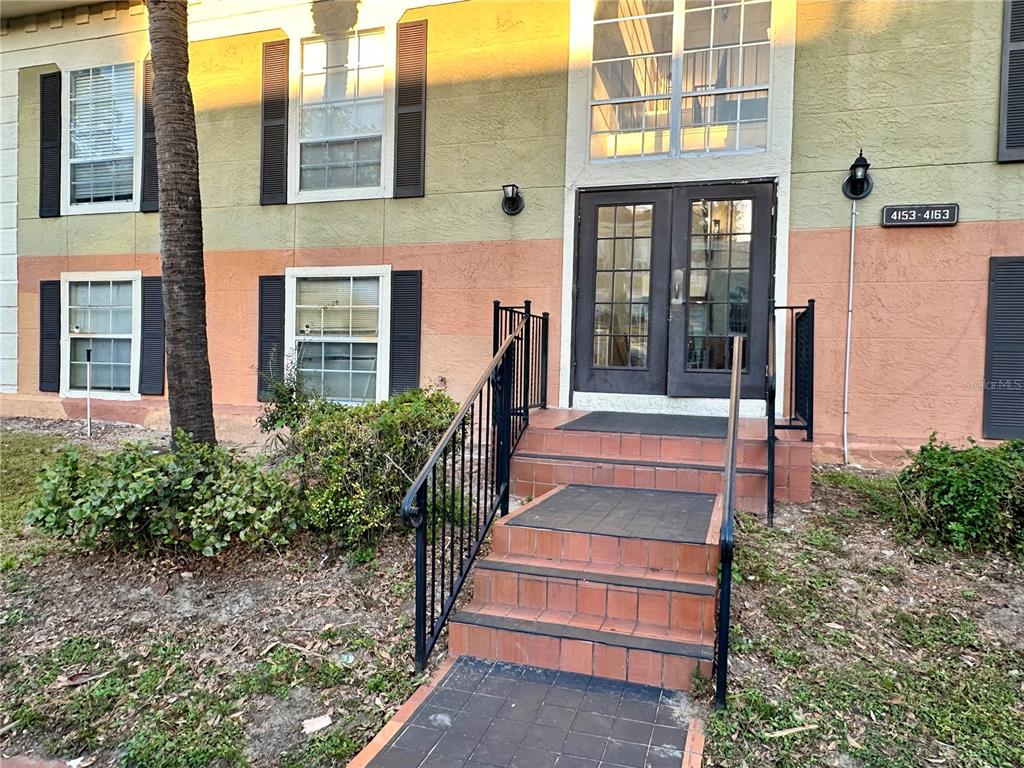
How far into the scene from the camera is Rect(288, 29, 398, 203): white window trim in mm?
6828

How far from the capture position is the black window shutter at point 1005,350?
5.15 metres

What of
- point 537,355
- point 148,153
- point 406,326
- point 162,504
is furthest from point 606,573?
point 148,153

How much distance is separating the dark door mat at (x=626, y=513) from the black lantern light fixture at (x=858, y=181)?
313cm

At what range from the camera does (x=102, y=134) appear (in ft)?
26.5

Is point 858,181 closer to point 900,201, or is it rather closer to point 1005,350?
point 900,201

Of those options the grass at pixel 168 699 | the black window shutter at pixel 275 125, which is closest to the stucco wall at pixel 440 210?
the black window shutter at pixel 275 125

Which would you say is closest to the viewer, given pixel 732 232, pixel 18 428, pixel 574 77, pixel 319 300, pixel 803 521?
pixel 803 521

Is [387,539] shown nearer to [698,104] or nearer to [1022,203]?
[698,104]

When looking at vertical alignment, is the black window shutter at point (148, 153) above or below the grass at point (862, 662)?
above

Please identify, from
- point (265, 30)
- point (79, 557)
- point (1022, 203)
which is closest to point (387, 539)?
point (79, 557)

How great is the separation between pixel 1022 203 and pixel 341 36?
6.51 m

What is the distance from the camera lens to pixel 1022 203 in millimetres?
5125

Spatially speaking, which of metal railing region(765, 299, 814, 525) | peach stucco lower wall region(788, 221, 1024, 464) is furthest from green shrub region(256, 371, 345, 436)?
peach stucco lower wall region(788, 221, 1024, 464)

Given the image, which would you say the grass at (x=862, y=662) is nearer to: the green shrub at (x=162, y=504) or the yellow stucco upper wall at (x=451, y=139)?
the green shrub at (x=162, y=504)
